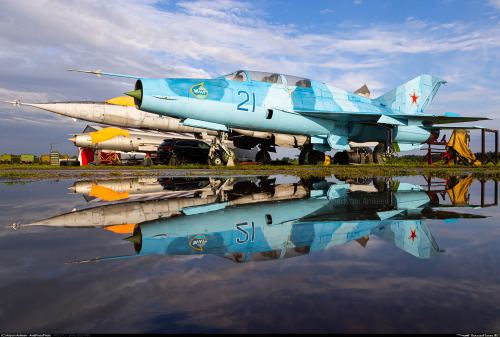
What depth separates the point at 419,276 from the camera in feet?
5.75

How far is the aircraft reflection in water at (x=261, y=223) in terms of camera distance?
91.0 inches

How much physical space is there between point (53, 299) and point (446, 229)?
301 cm

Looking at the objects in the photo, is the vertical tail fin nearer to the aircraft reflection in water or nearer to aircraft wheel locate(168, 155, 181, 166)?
aircraft wheel locate(168, 155, 181, 166)

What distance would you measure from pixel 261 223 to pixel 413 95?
18.2 meters

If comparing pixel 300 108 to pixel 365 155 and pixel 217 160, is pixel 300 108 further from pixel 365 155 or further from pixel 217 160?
pixel 365 155

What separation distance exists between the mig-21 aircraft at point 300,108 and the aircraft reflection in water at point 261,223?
6.79 metres

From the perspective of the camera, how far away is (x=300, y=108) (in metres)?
13.6

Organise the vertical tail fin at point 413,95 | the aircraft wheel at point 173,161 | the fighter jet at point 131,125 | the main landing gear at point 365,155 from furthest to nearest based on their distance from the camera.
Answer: the aircraft wheel at point 173,161 < the vertical tail fin at point 413,95 < the fighter jet at point 131,125 < the main landing gear at point 365,155

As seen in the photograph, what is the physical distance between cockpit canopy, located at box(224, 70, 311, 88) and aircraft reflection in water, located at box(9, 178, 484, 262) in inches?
335

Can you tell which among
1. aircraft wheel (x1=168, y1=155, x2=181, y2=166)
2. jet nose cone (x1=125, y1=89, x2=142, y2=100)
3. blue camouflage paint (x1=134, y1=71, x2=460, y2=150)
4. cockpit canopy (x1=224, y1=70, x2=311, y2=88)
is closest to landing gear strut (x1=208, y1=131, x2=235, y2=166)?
blue camouflage paint (x1=134, y1=71, x2=460, y2=150)

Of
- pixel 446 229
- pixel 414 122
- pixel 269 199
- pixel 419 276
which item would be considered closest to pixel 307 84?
pixel 414 122

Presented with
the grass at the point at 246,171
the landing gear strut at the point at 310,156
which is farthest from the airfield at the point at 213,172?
the landing gear strut at the point at 310,156

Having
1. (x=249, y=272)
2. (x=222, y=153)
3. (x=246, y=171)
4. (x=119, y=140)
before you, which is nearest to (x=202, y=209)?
(x=249, y=272)

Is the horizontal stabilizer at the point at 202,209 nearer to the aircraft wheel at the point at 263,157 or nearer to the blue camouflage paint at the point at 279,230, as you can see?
the blue camouflage paint at the point at 279,230
